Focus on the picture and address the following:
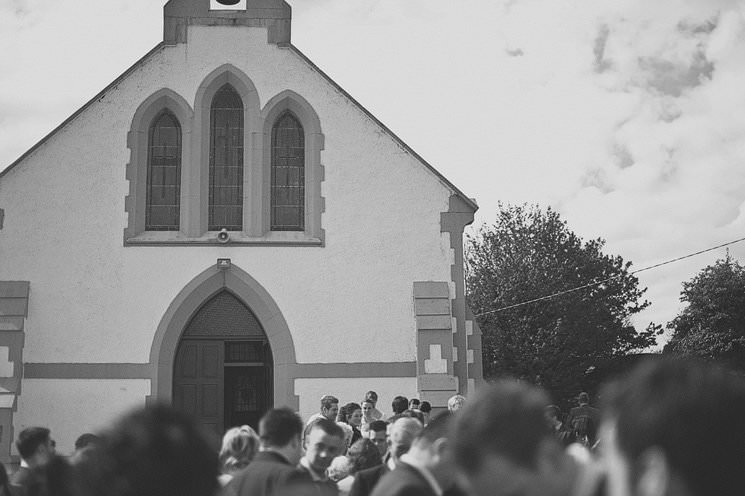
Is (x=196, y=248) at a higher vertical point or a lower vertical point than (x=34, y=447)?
A: higher

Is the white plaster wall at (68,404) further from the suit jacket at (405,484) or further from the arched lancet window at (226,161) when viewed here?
the suit jacket at (405,484)

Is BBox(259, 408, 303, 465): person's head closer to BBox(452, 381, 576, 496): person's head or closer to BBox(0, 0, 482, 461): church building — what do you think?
BBox(452, 381, 576, 496): person's head

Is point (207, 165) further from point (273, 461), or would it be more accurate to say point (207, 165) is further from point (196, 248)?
point (273, 461)

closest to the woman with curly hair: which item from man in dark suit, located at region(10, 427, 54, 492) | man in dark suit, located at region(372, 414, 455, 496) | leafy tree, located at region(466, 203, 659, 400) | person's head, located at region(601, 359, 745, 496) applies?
man in dark suit, located at region(10, 427, 54, 492)

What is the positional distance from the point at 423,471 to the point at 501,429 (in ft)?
5.91

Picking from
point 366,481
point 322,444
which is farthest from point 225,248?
point 366,481

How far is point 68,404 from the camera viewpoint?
15.3 meters

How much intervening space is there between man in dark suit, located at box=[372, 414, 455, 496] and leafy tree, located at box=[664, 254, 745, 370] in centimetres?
3959

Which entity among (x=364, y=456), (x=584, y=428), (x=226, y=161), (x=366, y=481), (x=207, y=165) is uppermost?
(x=226, y=161)

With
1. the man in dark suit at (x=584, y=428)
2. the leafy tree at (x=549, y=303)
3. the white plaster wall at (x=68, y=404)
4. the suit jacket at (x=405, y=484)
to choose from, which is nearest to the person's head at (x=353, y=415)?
the man in dark suit at (x=584, y=428)

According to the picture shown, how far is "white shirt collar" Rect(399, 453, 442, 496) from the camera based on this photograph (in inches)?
154

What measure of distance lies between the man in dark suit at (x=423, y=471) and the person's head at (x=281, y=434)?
114 centimetres

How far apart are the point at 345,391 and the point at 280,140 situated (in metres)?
4.57

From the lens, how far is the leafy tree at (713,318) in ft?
138
